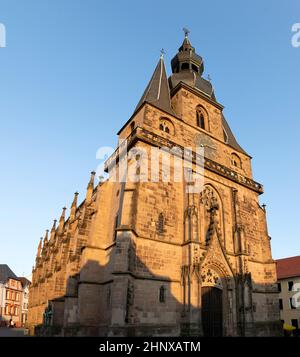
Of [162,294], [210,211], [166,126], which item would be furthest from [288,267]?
[162,294]

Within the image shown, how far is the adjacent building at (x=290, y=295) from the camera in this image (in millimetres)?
33750

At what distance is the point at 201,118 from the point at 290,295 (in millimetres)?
24298

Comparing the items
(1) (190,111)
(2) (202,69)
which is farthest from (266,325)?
(2) (202,69)

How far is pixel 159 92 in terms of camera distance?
82.2ft

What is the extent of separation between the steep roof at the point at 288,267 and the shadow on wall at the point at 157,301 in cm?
1696

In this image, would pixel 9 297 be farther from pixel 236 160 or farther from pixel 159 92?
pixel 236 160

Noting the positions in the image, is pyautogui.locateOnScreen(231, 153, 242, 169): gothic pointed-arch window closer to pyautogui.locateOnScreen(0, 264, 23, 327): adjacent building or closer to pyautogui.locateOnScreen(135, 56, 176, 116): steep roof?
pyautogui.locateOnScreen(135, 56, 176, 116): steep roof

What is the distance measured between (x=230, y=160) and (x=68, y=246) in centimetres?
1594

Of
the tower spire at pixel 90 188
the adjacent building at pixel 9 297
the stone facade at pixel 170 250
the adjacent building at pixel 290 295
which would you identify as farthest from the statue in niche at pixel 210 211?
the adjacent building at pixel 9 297

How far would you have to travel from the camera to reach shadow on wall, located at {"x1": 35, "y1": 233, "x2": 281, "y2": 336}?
46.8 feet

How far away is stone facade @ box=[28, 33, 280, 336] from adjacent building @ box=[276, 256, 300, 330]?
1592 cm

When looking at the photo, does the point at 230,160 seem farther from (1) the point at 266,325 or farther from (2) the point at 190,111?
(1) the point at 266,325
